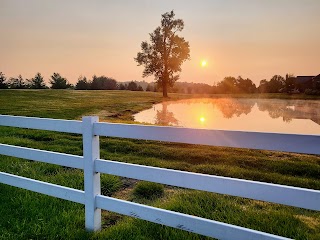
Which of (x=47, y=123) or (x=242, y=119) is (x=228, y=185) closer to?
(x=47, y=123)

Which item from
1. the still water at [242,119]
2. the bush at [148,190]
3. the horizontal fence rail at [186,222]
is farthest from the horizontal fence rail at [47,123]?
the still water at [242,119]

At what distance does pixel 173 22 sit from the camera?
A: 45531mm

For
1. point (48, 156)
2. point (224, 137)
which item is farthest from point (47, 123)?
point (224, 137)

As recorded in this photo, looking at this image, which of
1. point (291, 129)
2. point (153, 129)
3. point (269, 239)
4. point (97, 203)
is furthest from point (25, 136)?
point (291, 129)

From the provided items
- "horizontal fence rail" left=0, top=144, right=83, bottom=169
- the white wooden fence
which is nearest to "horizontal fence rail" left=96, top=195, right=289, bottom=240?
the white wooden fence

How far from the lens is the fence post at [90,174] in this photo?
358 centimetres

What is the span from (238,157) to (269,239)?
17.0 ft

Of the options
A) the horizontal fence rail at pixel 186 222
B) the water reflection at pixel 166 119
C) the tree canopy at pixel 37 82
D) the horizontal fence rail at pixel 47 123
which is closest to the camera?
the horizontal fence rail at pixel 186 222

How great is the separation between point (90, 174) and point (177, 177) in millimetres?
1094

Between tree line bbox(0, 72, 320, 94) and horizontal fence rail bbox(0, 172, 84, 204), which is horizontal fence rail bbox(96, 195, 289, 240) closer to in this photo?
horizontal fence rail bbox(0, 172, 84, 204)

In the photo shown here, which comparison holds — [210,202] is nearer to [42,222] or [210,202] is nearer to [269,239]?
[269,239]

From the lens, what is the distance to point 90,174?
3609 millimetres

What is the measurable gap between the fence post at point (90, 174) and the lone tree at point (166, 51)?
42.3 meters

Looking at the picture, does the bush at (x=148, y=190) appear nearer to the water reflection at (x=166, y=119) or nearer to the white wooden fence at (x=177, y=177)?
the white wooden fence at (x=177, y=177)
